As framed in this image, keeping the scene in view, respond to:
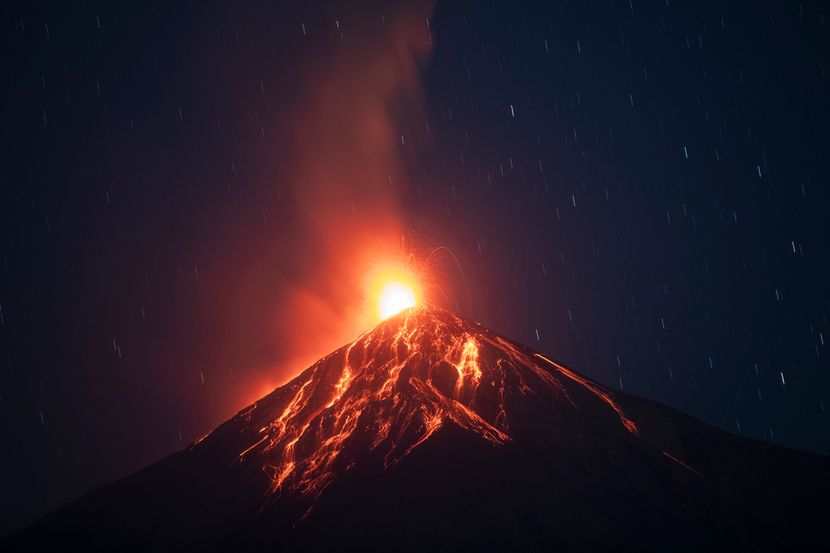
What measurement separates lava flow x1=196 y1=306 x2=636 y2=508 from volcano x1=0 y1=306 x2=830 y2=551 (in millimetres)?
348

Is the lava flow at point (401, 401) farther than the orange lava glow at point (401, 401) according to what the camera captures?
Yes

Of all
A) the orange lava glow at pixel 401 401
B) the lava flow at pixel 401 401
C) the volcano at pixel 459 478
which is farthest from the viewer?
the lava flow at pixel 401 401

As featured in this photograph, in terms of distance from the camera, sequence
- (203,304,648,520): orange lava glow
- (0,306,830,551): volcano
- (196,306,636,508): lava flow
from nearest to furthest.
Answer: (0,306,830,551): volcano → (203,304,648,520): orange lava glow → (196,306,636,508): lava flow

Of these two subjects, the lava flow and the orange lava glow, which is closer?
the orange lava glow

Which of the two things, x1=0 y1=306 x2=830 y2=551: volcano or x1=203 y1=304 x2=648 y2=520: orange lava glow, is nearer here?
x1=0 y1=306 x2=830 y2=551: volcano

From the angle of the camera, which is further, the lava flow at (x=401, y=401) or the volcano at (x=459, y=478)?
the lava flow at (x=401, y=401)

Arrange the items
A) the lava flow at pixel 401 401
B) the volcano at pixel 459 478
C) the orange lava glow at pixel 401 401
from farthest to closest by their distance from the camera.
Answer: the lava flow at pixel 401 401
the orange lava glow at pixel 401 401
the volcano at pixel 459 478

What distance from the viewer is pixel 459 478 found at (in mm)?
69562

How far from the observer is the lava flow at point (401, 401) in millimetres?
81250

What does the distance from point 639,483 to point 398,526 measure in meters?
33.1

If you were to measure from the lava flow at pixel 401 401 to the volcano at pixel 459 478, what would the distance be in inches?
13.7

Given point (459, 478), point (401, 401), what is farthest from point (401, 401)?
point (459, 478)

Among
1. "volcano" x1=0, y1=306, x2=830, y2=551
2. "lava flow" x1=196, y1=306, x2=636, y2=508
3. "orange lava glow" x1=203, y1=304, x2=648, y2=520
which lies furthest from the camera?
"lava flow" x1=196, y1=306, x2=636, y2=508

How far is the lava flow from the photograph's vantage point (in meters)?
81.2
